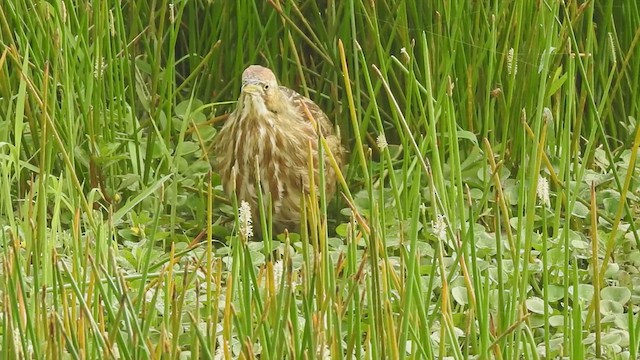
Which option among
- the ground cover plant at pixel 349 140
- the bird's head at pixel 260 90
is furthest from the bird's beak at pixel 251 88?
the ground cover plant at pixel 349 140

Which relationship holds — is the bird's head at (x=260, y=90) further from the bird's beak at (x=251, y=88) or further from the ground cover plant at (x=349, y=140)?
the ground cover plant at (x=349, y=140)

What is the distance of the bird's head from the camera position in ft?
12.2

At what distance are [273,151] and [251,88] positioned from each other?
25 centimetres

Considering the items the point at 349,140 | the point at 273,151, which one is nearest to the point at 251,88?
the point at 273,151

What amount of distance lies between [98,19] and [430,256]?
1.09 m

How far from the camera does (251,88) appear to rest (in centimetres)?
373

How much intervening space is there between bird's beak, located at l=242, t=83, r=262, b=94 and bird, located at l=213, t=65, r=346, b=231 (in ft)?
0.29

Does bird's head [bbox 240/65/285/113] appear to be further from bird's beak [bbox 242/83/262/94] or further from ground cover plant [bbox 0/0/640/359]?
ground cover plant [bbox 0/0/640/359]

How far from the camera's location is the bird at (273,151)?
3887 mm

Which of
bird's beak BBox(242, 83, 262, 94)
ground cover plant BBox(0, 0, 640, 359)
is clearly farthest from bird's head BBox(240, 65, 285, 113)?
ground cover plant BBox(0, 0, 640, 359)

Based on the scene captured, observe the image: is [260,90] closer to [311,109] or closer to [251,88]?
[251,88]

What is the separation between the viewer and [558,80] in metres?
3.60

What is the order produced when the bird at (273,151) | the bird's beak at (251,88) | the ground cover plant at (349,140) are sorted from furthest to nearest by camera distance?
the bird at (273,151), the bird's beak at (251,88), the ground cover plant at (349,140)

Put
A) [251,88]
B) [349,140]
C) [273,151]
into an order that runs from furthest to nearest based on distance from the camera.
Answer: [349,140], [273,151], [251,88]
